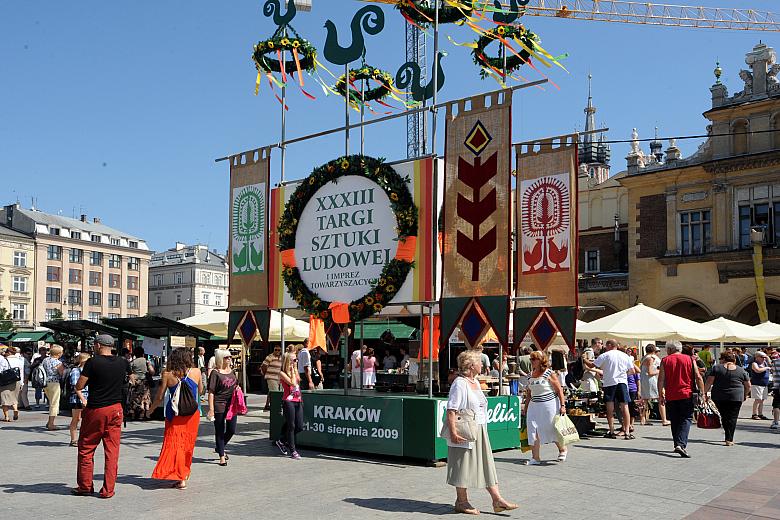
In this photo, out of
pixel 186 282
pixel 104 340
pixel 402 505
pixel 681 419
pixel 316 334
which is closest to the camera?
pixel 402 505

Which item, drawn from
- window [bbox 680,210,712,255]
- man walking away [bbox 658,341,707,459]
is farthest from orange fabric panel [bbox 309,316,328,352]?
window [bbox 680,210,712,255]

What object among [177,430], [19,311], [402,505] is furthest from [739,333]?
[19,311]

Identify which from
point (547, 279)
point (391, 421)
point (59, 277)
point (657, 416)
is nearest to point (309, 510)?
point (391, 421)

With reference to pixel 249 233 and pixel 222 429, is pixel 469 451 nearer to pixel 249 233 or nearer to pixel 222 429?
pixel 222 429

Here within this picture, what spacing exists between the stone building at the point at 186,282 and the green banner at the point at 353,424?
95920 millimetres

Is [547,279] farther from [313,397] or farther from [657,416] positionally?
[657,416]

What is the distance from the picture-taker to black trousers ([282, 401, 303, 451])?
1247 centimetres

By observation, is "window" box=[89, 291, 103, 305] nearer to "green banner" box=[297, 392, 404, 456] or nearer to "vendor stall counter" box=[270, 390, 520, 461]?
"vendor stall counter" box=[270, 390, 520, 461]

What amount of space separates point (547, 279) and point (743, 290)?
27011 millimetres

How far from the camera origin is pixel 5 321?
75375mm

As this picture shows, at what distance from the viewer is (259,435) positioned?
15.5m

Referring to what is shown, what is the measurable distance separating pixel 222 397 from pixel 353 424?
7.44ft

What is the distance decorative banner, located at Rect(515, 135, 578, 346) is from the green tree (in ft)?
227

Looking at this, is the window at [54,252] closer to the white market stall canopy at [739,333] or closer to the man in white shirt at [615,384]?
the white market stall canopy at [739,333]
